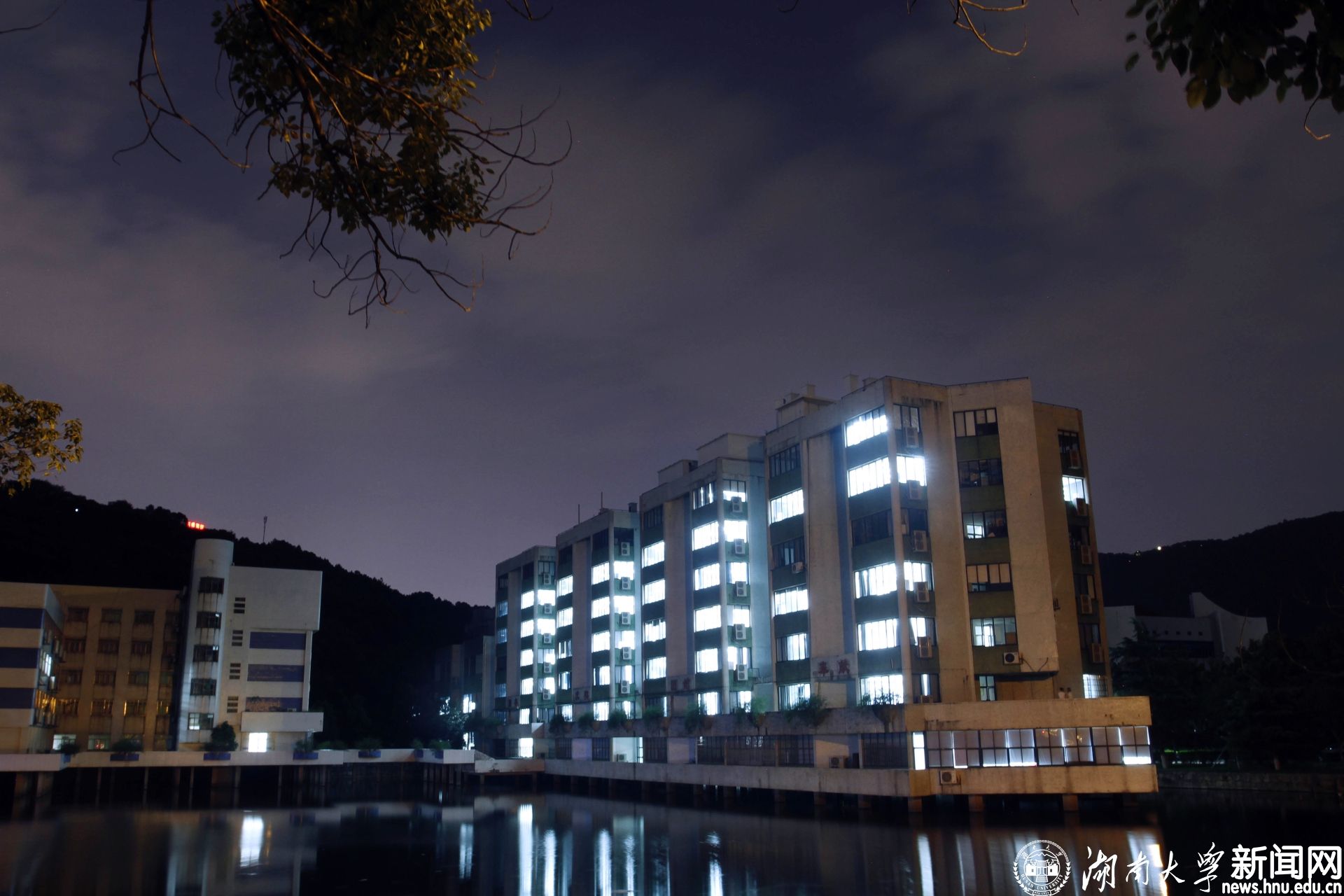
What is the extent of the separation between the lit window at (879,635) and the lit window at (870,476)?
9090mm

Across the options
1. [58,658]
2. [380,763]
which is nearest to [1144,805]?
[380,763]

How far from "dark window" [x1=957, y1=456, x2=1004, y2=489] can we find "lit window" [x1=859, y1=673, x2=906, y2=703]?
1428 cm

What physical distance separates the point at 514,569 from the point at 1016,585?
79647mm

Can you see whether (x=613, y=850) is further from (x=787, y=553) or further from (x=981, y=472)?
(x=981, y=472)

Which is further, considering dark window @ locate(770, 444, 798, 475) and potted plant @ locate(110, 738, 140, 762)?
potted plant @ locate(110, 738, 140, 762)

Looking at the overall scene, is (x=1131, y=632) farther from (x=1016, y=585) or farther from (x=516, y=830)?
(x=516, y=830)

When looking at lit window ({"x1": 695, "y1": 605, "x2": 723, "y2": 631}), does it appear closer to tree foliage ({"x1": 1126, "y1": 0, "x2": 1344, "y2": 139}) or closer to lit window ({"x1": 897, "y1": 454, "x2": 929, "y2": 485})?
lit window ({"x1": 897, "y1": 454, "x2": 929, "y2": 485})

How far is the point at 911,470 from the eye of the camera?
69.8 metres

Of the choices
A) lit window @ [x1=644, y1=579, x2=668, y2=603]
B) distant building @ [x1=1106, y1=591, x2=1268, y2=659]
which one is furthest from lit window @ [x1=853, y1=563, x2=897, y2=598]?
distant building @ [x1=1106, y1=591, x2=1268, y2=659]

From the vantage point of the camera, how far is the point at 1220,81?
7418mm

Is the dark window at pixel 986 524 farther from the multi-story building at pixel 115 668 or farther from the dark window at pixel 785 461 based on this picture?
the multi-story building at pixel 115 668

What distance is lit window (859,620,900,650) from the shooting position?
219 feet

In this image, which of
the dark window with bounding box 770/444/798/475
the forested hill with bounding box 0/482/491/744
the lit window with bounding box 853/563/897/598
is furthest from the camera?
the forested hill with bounding box 0/482/491/744

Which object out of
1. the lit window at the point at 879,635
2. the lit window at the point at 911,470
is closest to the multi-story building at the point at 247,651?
the lit window at the point at 879,635
